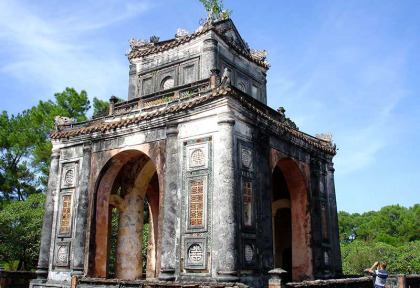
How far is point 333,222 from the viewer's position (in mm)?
18453

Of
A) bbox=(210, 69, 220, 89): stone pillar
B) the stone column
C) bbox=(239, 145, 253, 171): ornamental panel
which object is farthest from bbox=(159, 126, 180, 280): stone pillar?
the stone column

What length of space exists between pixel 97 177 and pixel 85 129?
2083 millimetres

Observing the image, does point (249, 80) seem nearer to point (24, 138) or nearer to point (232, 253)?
point (232, 253)

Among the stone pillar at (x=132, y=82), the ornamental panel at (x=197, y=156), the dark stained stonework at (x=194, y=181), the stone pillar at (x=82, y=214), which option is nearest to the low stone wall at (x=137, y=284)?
the dark stained stonework at (x=194, y=181)

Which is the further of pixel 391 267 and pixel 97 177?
pixel 391 267

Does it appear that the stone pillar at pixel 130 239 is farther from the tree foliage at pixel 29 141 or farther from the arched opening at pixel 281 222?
the tree foliage at pixel 29 141

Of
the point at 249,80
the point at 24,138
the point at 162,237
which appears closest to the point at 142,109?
the point at 162,237

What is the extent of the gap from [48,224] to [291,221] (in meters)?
9.96

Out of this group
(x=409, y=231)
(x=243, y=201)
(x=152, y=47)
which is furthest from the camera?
(x=409, y=231)

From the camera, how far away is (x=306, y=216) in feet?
56.0

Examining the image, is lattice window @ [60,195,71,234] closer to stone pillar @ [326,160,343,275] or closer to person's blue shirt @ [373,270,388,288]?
stone pillar @ [326,160,343,275]

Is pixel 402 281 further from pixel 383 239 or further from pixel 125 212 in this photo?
pixel 383 239

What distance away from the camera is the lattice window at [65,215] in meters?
16.2

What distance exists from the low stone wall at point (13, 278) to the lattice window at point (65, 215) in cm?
348
